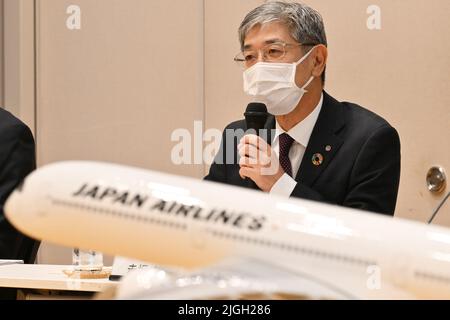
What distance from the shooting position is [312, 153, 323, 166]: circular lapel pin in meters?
2.68

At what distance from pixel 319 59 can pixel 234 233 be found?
6.86 feet

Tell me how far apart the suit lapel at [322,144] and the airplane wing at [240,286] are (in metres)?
1.87

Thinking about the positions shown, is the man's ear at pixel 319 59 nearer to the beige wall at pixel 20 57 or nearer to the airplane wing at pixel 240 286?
the airplane wing at pixel 240 286

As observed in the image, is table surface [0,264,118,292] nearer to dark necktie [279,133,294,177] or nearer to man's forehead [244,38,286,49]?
dark necktie [279,133,294,177]

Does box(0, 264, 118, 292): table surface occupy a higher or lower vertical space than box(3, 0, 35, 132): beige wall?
lower

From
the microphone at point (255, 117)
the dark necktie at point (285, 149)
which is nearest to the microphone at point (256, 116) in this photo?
the microphone at point (255, 117)

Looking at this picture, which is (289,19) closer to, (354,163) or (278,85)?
(278,85)

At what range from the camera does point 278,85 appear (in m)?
2.78

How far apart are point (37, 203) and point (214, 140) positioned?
3720 millimetres

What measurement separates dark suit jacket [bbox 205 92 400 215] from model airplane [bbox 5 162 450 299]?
1719 mm

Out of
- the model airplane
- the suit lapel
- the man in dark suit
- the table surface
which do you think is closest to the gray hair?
the man in dark suit

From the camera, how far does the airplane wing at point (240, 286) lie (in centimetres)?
77
